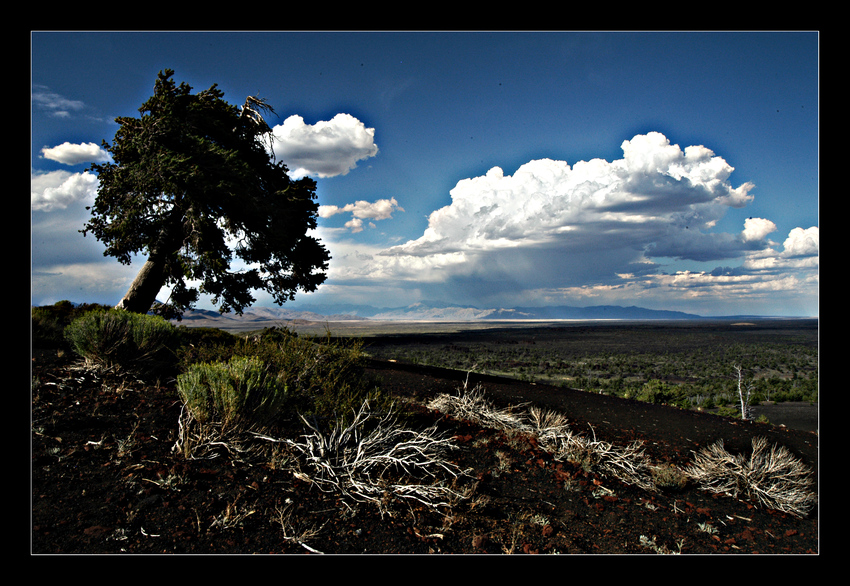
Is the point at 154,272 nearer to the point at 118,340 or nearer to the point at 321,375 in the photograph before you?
the point at 118,340

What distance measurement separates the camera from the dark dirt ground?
308cm

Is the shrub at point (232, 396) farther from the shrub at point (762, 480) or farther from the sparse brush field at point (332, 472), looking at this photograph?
the shrub at point (762, 480)

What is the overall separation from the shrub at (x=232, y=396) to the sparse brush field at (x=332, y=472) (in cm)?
2

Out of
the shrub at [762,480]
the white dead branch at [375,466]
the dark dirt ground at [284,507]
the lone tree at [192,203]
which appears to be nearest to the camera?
the dark dirt ground at [284,507]

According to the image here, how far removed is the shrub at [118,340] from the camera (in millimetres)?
6055

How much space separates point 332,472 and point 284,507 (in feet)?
1.94

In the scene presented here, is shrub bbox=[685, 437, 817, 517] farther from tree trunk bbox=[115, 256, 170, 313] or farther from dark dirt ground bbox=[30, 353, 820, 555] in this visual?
tree trunk bbox=[115, 256, 170, 313]

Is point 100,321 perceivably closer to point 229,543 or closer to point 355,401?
point 355,401

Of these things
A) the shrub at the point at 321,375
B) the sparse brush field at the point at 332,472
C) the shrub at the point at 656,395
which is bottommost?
the shrub at the point at 656,395

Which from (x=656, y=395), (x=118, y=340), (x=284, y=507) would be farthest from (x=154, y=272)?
(x=656, y=395)

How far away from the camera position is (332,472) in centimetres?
389

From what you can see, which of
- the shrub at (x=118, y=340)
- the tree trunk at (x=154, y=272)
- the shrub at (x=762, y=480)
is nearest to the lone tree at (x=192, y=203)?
the tree trunk at (x=154, y=272)

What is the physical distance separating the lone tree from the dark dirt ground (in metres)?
6.50

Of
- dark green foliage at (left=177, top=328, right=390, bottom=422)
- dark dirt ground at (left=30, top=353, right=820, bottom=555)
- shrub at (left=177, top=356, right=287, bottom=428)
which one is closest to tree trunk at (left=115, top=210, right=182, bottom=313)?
dark green foliage at (left=177, top=328, right=390, bottom=422)
